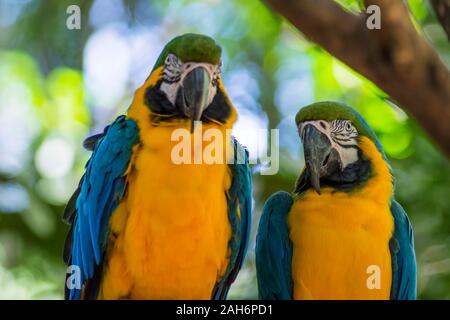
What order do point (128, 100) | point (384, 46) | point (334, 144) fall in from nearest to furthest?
1. point (384, 46)
2. point (334, 144)
3. point (128, 100)

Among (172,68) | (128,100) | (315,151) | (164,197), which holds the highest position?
(128,100)

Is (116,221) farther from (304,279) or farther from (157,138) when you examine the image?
(304,279)

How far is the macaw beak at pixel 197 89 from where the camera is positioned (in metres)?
2.00

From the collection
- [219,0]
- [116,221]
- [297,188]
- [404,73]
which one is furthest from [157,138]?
[219,0]

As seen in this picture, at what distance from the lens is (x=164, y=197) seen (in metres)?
2.05

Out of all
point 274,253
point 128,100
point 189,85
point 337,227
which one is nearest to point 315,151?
point 337,227

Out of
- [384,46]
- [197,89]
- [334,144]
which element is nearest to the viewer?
[384,46]

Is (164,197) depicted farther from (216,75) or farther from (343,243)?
(343,243)

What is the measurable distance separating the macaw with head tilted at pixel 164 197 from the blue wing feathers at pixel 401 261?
519 mm

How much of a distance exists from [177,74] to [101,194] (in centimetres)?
42

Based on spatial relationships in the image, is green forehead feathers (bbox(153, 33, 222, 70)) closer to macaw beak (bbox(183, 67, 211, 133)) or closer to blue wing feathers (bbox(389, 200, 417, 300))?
macaw beak (bbox(183, 67, 211, 133))

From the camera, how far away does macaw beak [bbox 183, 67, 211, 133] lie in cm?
200

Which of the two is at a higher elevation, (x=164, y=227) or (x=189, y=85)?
(x=189, y=85)
